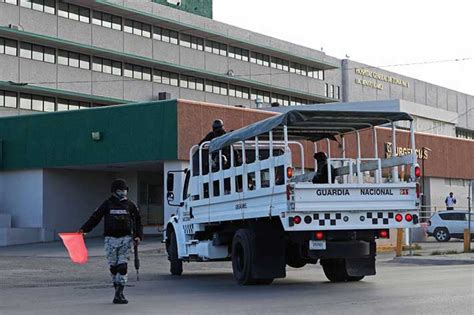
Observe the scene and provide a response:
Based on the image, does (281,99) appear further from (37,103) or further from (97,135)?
(97,135)

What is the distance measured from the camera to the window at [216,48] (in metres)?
70.1

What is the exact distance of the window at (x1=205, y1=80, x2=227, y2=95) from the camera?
70.3 m

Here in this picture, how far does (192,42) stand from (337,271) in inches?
2082

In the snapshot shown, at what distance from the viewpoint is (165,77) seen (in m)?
65.8

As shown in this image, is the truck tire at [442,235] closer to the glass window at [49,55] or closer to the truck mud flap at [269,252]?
the truck mud flap at [269,252]

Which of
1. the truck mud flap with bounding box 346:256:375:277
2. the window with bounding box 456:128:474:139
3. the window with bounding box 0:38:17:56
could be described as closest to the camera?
the truck mud flap with bounding box 346:256:375:277

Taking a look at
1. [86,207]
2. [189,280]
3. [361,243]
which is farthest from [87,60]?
[361,243]

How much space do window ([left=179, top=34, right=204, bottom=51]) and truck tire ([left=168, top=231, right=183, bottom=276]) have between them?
48083 mm

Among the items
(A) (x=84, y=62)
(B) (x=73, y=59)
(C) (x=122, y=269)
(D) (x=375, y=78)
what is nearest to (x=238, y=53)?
(A) (x=84, y=62)

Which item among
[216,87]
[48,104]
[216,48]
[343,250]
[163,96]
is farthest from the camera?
[216,87]

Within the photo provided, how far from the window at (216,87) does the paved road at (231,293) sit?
48.2m

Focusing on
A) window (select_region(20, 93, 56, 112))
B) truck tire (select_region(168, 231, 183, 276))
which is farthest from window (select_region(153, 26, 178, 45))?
truck tire (select_region(168, 231, 183, 276))

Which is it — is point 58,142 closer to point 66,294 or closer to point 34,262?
point 34,262

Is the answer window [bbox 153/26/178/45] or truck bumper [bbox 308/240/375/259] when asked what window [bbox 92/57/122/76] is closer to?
window [bbox 153/26/178/45]
